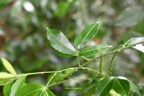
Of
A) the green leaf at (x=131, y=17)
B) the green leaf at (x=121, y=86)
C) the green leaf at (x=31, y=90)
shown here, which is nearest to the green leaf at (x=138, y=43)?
the green leaf at (x=121, y=86)

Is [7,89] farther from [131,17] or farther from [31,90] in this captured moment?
[131,17]

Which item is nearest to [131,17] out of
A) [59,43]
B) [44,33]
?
[44,33]

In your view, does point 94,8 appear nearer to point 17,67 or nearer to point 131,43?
point 17,67

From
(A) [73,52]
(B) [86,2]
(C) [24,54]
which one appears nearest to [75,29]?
(B) [86,2]

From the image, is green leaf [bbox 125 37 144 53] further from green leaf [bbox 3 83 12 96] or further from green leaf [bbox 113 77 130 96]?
green leaf [bbox 3 83 12 96]

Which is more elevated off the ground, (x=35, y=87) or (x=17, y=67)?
(x=35, y=87)

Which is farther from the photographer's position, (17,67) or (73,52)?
(17,67)
